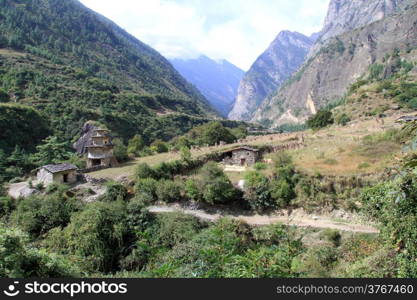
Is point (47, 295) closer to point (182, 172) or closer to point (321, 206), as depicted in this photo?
point (321, 206)

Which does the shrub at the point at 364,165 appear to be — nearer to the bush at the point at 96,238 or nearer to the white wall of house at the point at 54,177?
the bush at the point at 96,238

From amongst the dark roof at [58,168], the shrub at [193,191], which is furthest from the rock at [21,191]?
the shrub at [193,191]

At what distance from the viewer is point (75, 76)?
79.8 meters

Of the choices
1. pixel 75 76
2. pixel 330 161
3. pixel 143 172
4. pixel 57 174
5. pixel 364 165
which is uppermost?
pixel 75 76

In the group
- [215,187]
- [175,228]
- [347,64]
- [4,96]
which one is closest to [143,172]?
[215,187]

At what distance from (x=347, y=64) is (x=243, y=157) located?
485ft

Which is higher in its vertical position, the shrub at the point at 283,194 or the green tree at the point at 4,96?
the green tree at the point at 4,96

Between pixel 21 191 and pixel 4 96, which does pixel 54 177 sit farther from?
pixel 4 96

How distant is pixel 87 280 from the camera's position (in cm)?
466

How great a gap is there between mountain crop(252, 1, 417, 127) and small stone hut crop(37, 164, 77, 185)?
115 metres

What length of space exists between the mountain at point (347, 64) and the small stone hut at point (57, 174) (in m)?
115

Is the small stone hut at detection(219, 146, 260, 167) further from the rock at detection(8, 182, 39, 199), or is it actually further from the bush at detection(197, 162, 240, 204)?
the rock at detection(8, 182, 39, 199)

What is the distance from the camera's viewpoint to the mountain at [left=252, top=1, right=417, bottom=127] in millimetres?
123375

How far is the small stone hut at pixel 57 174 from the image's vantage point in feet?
80.5
